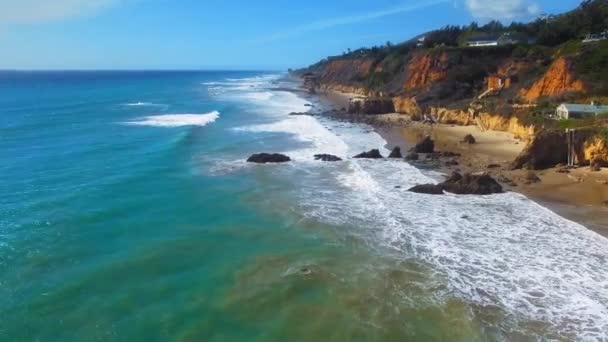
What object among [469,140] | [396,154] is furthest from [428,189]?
[469,140]

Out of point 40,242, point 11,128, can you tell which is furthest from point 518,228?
point 11,128

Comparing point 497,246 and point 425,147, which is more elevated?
point 425,147

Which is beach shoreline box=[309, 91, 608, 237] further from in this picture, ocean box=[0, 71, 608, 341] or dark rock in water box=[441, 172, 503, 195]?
ocean box=[0, 71, 608, 341]

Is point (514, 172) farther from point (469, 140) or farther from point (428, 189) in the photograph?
point (469, 140)

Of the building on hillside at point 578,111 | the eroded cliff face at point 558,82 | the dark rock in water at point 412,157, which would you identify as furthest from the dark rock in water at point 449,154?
the eroded cliff face at point 558,82

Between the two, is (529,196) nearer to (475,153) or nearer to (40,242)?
(475,153)

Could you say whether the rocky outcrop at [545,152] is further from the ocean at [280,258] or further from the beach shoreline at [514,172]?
the ocean at [280,258]

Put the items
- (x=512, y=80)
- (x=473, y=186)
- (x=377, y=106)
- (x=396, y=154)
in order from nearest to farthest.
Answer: (x=473, y=186) → (x=396, y=154) → (x=512, y=80) → (x=377, y=106)
